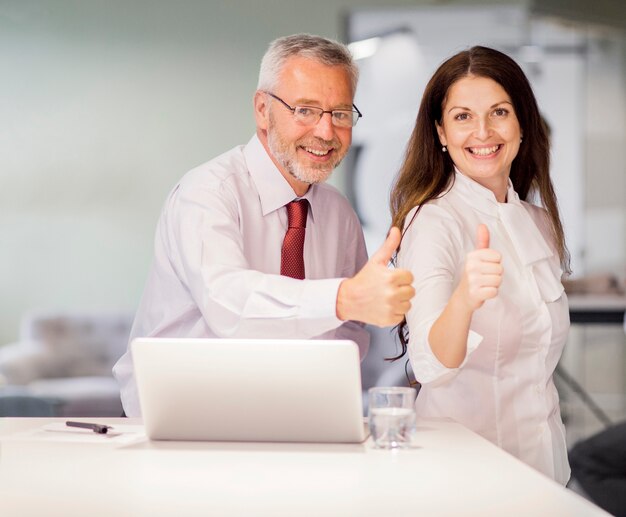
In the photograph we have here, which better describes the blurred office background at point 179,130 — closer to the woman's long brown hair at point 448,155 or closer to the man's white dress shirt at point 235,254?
the man's white dress shirt at point 235,254

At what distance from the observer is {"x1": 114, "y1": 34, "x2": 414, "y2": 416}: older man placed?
2.51 m

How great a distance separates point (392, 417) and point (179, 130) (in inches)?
156

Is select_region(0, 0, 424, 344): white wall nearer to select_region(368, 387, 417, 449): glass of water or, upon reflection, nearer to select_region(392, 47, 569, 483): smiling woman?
select_region(392, 47, 569, 483): smiling woman

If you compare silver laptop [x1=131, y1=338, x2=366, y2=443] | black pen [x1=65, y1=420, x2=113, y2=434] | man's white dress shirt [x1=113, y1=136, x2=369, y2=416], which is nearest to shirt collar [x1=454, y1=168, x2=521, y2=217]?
man's white dress shirt [x1=113, y1=136, x2=369, y2=416]

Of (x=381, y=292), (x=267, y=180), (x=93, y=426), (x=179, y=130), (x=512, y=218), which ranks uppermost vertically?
(x=179, y=130)

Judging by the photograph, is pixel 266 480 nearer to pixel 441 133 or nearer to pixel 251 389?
pixel 251 389

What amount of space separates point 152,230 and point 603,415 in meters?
2.64

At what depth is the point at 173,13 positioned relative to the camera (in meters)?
5.52

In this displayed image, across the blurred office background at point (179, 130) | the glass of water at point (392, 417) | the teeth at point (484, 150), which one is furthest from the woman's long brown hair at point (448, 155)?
the blurred office background at point (179, 130)

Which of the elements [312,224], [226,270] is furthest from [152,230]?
[226,270]

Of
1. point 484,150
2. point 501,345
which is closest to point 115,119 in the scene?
point 484,150

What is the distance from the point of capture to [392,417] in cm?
176

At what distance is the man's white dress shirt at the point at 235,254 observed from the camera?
217 centimetres

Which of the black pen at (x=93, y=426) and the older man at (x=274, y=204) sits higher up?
the older man at (x=274, y=204)
